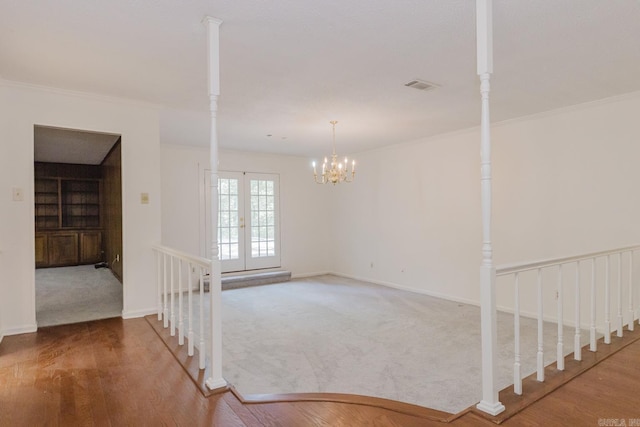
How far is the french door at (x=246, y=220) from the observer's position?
6543 mm

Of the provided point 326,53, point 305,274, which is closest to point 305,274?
point 305,274

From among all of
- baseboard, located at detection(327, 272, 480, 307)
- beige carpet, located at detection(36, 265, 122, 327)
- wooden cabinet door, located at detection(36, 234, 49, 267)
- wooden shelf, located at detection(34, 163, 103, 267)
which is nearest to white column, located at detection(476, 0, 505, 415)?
baseboard, located at detection(327, 272, 480, 307)

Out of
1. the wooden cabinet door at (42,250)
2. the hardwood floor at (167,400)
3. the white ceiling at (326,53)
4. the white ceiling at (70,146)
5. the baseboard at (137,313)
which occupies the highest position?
the white ceiling at (326,53)

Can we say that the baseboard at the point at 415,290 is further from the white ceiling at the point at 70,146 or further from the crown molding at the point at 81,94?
the white ceiling at the point at 70,146

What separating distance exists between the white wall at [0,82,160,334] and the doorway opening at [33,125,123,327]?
1781 mm

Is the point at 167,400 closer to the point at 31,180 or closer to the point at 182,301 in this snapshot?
the point at 182,301

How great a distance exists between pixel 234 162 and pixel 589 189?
536 centimetres

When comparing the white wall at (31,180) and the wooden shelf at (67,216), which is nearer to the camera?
the white wall at (31,180)

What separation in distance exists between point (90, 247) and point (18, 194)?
5655 millimetres

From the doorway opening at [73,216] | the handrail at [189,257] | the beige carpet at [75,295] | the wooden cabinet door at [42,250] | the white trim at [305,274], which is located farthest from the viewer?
the wooden cabinet door at [42,250]

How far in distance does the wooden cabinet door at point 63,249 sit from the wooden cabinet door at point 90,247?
133 millimetres

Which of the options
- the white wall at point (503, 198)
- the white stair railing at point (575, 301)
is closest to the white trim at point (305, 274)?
the white wall at point (503, 198)

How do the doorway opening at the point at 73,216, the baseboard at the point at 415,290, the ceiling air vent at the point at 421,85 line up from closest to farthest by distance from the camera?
the ceiling air vent at the point at 421,85 < the baseboard at the point at 415,290 < the doorway opening at the point at 73,216

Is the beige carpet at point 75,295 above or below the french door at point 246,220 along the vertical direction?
below
